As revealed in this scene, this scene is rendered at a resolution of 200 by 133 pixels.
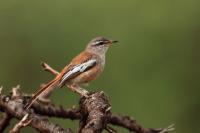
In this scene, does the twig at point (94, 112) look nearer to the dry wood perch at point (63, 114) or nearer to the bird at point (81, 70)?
the dry wood perch at point (63, 114)

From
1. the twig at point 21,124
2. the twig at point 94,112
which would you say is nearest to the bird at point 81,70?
the twig at point 94,112

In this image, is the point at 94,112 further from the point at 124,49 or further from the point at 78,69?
the point at 124,49

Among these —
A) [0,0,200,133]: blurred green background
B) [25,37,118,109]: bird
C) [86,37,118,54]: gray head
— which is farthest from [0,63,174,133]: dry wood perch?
[0,0,200,133]: blurred green background

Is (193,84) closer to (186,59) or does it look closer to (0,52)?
(186,59)

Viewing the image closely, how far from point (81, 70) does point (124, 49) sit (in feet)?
15.5

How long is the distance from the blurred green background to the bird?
2.95 metres

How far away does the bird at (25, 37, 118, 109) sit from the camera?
5.55 meters

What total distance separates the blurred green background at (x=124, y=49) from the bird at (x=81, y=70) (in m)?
2.95

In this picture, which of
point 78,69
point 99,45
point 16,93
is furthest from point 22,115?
point 99,45

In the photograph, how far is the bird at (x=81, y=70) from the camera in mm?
5551

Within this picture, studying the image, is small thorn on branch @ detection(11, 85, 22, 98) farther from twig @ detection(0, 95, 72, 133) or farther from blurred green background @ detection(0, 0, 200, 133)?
blurred green background @ detection(0, 0, 200, 133)

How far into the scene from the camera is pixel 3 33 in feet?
36.6

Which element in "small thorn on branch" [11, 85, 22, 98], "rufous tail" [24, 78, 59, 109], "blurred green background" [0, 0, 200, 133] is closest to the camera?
"rufous tail" [24, 78, 59, 109]

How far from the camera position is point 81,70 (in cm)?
625
